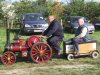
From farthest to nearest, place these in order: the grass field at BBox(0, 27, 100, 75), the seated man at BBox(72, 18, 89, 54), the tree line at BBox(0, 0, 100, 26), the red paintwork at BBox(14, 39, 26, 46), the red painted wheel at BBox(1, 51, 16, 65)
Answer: the tree line at BBox(0, 0, 100, 26) → the seated man at BBox(72, 18, 89, 54) → the red paintwork at BBox(14, 39, 26, 46) → the red painted wheel at BBox(1, 51, 16, 65) → the grass field at BBox(0, 27, 100, 75)

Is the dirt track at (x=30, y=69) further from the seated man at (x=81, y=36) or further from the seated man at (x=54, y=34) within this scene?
the seated man at (x=81, y=36)

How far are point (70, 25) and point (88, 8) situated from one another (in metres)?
8.28

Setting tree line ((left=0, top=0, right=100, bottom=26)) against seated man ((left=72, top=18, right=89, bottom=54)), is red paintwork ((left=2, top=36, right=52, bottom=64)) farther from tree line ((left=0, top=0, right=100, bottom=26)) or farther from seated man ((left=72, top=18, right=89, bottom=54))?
tree line ((left=0, top=0, right=100, bottom=26))

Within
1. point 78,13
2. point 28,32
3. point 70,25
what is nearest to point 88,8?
point 78,13

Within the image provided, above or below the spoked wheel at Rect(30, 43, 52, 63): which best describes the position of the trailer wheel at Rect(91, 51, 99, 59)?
below

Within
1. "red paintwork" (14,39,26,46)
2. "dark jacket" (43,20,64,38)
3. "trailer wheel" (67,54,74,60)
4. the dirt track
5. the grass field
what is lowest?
the dirt track

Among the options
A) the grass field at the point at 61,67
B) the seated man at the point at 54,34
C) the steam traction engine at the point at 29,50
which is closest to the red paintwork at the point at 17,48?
the steam traction engine at the point at 29,50

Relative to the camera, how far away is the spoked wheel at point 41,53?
34.5 ft

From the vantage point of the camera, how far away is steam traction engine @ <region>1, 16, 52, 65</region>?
10.4 metres

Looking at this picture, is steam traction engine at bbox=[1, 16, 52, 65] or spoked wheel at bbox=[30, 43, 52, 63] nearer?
steam traction engine at bbox=[1, 16, 52, 65]

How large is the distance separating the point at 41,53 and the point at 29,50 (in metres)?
0.41

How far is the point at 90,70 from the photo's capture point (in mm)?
9234

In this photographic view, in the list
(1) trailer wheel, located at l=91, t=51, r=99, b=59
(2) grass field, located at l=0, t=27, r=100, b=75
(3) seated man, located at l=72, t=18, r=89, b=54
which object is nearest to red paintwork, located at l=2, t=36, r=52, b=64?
(2) grass field, located at l=0, t=27, r=100, b=75

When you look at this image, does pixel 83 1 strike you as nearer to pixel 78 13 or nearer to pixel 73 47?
pixel 78 13
